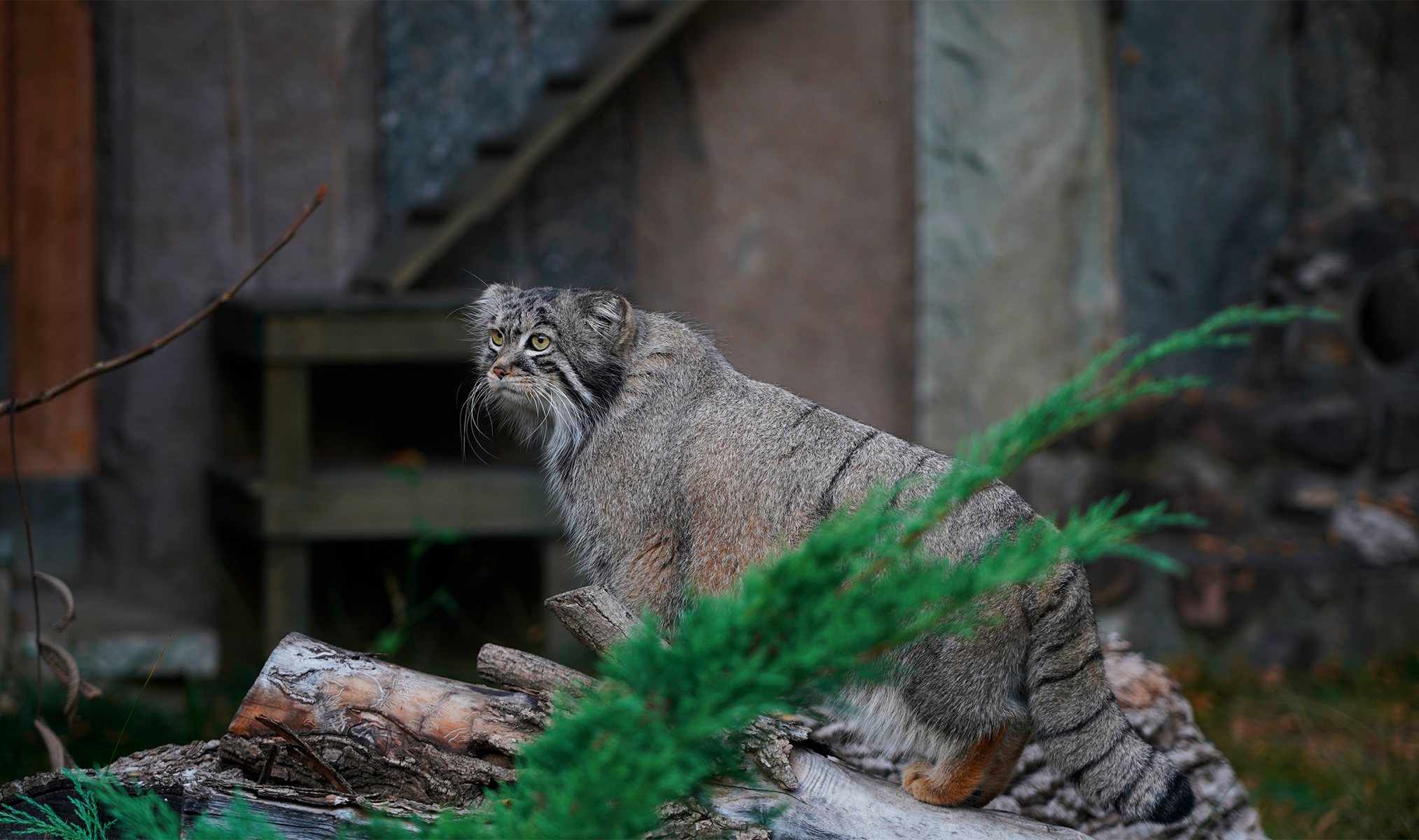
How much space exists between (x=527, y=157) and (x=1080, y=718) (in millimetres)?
3372

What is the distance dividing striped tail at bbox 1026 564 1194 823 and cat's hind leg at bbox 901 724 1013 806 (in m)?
0.14

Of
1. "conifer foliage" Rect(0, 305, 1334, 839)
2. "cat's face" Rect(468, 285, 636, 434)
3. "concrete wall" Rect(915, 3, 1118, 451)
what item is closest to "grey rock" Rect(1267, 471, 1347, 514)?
"concrete wall" Rect(915, 3, 1118, 451)

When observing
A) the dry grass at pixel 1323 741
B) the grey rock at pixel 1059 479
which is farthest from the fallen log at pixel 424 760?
the grey rock at pixel 1059 479

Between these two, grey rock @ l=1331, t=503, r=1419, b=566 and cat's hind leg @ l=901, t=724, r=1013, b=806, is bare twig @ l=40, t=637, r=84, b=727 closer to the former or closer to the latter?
cat's hind leg @ l=901, t=724, r=1013, b=806

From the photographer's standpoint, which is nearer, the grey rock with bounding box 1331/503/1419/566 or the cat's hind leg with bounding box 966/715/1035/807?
the cat's hind leg with bounding box 966/715/1035/807

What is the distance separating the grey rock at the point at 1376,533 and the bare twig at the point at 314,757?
4.32 metres

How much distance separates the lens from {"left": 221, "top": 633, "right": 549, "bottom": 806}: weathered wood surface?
2.35 meters

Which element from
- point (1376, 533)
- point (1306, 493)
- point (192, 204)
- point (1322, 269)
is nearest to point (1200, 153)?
point (1322, 269)

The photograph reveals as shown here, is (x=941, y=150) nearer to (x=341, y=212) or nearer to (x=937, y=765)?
(x=341, y=212)

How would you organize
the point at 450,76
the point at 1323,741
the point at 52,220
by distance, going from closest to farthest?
the point at 1323,741
the point at 52,220
the point at 450,76

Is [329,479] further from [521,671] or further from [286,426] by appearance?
[521,671]

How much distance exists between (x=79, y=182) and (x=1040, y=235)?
421 cm

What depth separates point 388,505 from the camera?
185 inches

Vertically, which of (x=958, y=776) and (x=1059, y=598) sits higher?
(x=1059, y=598)
